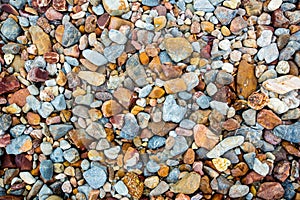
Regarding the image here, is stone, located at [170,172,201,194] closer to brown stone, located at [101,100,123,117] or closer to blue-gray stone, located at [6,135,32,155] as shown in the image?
brown stone, located at [101,100,123,117]

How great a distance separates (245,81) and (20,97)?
2.02 ft

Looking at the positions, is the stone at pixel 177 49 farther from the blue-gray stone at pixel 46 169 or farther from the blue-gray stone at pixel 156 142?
the blue-gray stone at pixel 46 169

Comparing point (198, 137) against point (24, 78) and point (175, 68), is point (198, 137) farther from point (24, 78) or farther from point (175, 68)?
point (24, 78)

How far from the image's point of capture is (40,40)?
1138 millimetres

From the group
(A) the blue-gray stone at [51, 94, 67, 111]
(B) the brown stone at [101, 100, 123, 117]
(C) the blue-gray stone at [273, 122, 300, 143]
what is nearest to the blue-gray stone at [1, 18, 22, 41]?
(A) the blue-gray stone at [51, 94, 67, 111]

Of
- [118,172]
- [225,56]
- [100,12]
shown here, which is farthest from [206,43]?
[118,172]

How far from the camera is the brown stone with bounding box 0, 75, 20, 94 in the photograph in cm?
113

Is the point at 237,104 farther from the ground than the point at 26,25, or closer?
closer

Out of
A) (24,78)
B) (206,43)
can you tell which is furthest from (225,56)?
(24,78)

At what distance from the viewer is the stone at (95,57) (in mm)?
1118

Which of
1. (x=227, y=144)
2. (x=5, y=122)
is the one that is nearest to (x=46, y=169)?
(x=5, y=122)

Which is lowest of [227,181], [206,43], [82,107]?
[227,181]

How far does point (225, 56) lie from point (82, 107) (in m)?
0.41

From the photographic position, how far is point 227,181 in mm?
1082
